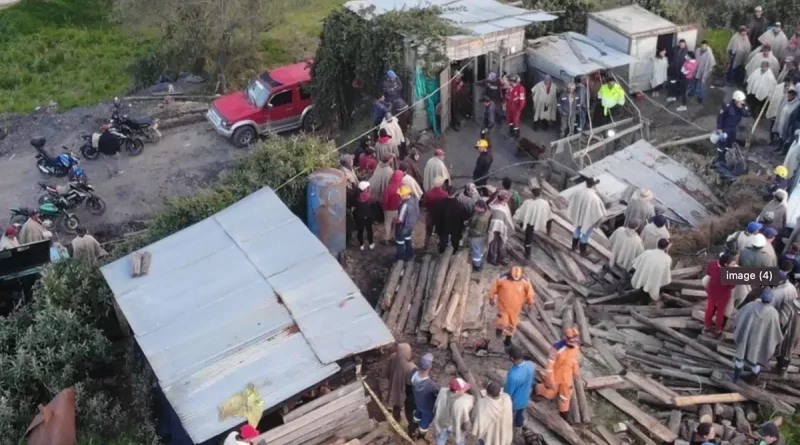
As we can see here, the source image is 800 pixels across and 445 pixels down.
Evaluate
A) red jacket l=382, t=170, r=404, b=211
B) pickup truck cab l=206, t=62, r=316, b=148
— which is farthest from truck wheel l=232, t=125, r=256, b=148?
red jacket l=382, t=170, r=404, b=211

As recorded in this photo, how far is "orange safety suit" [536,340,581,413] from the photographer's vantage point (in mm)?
10781

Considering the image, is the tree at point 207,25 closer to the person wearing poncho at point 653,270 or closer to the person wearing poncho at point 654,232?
the person wearing poncho at point 654,232

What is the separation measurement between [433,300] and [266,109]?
10884mm

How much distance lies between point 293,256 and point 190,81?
1656 centimetres

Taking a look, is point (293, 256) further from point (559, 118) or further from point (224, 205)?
point (559, 118)

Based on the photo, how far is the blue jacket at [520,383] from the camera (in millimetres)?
10398

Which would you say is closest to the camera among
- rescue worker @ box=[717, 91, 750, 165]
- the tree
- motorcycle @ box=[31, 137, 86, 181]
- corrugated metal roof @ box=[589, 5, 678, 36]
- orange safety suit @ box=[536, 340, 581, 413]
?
orange safety suit @ box=[536, 340, 581, 413]

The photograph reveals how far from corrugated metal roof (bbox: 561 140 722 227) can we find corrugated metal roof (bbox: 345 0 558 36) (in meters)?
4.21

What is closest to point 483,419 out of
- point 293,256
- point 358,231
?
point 293,256

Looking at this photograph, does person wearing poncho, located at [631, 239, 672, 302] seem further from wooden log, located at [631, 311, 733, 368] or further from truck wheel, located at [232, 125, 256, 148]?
truck wheel, located at [232, 125, 256, 148]

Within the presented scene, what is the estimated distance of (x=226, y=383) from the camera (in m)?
10.6

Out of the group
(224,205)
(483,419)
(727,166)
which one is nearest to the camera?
(483,419)

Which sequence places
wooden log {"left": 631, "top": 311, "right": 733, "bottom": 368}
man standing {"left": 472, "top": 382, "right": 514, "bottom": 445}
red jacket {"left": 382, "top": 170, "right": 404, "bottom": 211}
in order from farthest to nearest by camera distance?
red jacket {"left": 382, "top": 170, "right": 404, "bottom": 211}
wooden log {"left": 631, "top": 311, "right": 733, "bottom": 368}
man standing {"left": 472, "top": 382, "right": 514, "bottom": 445}

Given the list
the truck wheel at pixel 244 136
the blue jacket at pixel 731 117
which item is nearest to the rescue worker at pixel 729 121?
the blue jacket at pixel 731 117
